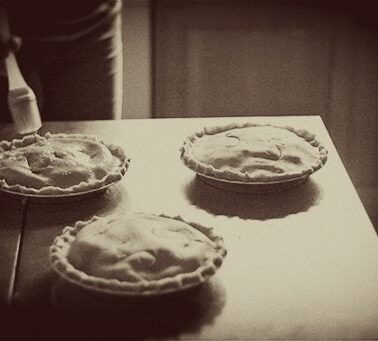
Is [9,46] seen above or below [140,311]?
above

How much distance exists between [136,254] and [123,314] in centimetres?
10

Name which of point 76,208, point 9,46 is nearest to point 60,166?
point 76,208

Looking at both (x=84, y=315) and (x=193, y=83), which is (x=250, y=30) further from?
(x=84, y=315)

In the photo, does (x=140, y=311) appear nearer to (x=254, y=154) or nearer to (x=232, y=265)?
(x=232, y=265)

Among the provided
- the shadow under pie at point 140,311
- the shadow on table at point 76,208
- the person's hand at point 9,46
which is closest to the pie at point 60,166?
the shadow on table at point 76,208

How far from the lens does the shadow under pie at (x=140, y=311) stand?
4.20ft

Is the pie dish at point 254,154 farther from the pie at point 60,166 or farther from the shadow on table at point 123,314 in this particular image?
the shadow on table at point 123,314

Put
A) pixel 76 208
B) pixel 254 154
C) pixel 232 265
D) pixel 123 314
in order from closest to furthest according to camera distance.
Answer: pixel 123 314
pixel 232 265
pixel 76 208
pixel 254 154

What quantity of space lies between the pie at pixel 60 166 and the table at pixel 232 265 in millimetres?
39

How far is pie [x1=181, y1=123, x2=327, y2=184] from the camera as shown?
171 centimetres

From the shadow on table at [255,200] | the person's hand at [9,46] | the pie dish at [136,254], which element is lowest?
the shadow on table at [255,200]

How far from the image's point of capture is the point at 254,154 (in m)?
1.79

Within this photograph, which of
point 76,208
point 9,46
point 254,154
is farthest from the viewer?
point 254,154

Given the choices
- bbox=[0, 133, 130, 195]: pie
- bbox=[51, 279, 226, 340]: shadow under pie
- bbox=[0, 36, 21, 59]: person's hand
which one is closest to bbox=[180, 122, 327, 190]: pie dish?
bbox=[0, 133, 130, 195]: pie
